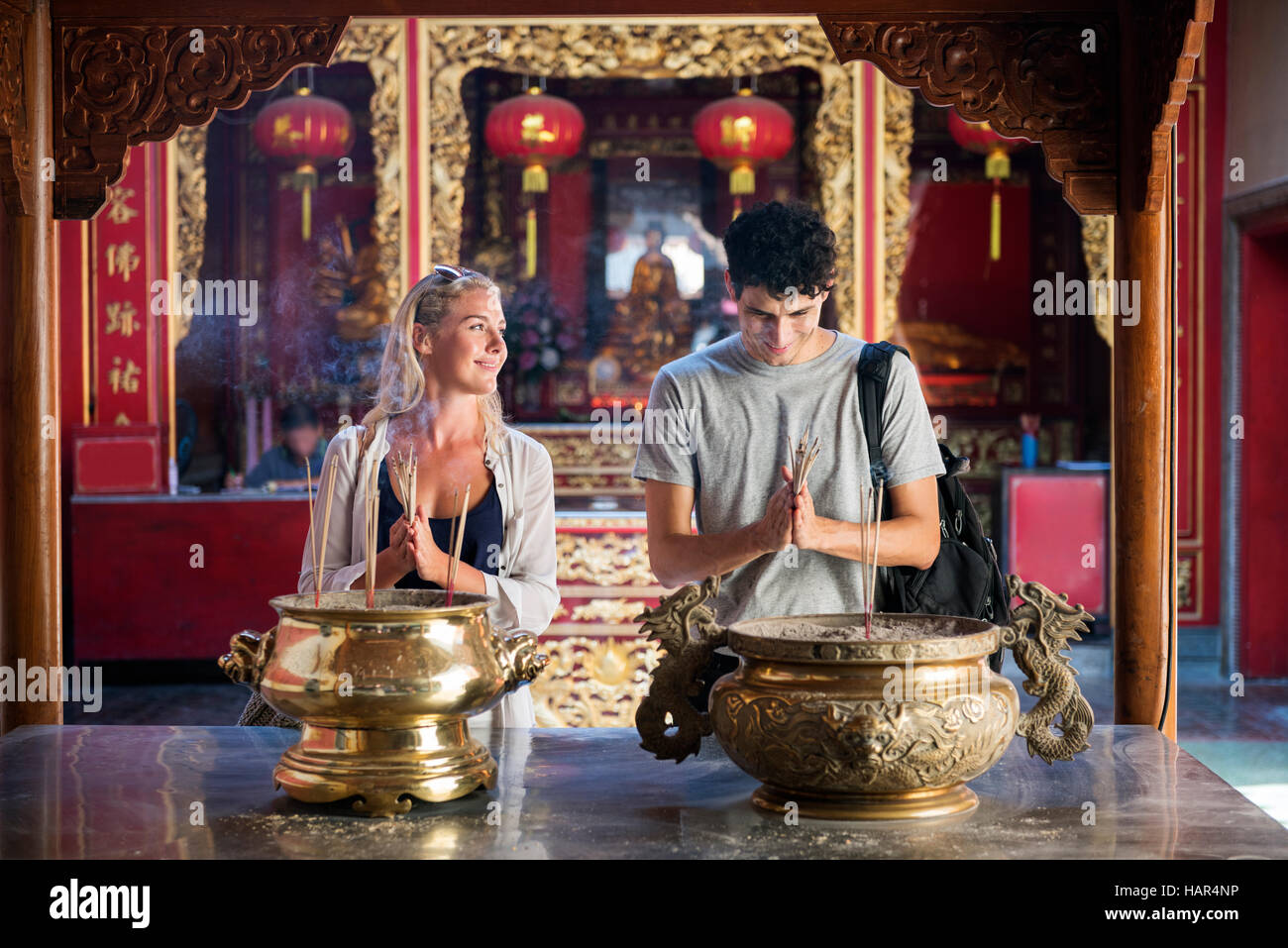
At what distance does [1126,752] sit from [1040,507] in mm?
5021

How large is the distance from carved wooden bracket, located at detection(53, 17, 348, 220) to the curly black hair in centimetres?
83

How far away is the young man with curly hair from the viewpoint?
5.60 feet

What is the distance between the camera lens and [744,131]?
5.51m

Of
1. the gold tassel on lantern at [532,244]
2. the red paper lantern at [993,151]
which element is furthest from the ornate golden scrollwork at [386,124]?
the red paper lantern at [993,151]

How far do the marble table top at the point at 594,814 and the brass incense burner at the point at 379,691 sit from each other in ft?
0.11

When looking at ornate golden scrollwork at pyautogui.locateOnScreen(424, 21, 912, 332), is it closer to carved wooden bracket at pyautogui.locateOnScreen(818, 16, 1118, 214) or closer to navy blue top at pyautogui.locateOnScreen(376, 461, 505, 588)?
carved wooden bracket at pyautogui.locateOnScreen(818, 16, 1118, 214)

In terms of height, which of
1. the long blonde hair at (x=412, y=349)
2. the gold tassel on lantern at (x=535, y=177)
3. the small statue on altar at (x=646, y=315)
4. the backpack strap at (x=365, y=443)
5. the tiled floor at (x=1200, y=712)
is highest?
the gold tassel on lantern at (x=535, y=177)

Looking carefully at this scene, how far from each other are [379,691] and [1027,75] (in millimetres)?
1400

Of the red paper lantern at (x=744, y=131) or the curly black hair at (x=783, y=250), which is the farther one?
the red paper lantern at (x=744, y=131)

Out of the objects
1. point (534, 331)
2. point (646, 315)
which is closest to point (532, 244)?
point (534, 331)

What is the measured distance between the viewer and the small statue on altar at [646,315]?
732 centimetres

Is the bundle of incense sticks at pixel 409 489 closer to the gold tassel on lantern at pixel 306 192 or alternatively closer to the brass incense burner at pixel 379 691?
the brass incense burner at pixel 379 691
